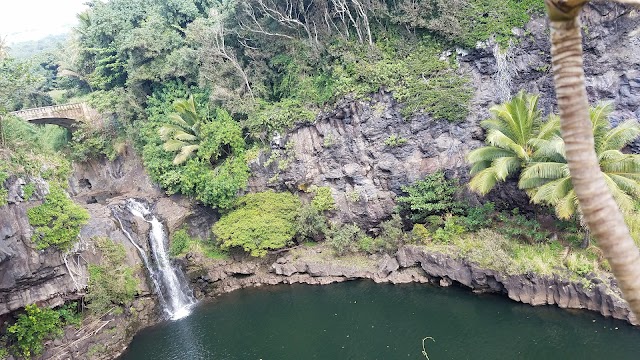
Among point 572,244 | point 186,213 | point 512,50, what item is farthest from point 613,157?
point 186,213

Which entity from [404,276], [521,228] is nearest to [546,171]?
[521,228]

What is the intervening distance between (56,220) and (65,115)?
1016 cm

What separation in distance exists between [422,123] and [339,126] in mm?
3553

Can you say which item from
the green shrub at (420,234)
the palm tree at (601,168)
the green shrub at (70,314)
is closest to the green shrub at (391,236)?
the green shrub at (420,234)

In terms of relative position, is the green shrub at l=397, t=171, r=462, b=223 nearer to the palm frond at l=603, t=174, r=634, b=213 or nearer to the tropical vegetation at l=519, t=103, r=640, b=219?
the tropical vegetation at l=519, t=103, r=640, b=219

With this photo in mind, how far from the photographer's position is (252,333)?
1460cm

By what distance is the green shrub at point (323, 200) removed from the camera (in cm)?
1791

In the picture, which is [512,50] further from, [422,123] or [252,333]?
[252,333]

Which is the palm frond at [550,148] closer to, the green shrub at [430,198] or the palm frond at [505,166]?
the palm frond at [505,166]

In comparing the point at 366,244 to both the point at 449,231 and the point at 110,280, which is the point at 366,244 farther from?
the point at 110,280

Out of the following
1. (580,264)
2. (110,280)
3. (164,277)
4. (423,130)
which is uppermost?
(423,130)

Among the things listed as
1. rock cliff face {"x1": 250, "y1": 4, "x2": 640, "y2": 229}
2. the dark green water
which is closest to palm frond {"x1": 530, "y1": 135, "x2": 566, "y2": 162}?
rock cliff face {"x1": 250, "y1": 4, "x2": 640, "y2": 229}

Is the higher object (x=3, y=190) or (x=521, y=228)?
(x=3, y=190)

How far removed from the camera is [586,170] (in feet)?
8.53
